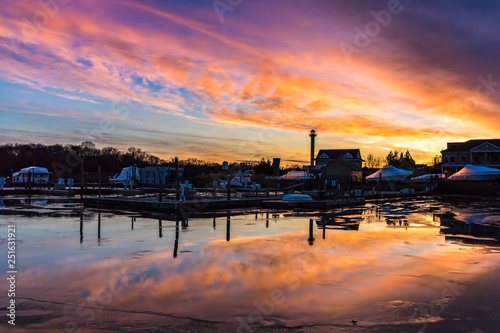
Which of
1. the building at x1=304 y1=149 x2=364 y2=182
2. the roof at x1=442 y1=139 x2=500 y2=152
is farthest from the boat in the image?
the roof at x1=442 y1=139 x2=500 y2=152

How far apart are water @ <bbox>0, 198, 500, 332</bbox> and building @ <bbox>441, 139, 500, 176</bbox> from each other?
76.9m

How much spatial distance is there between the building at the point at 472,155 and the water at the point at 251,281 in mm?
76918

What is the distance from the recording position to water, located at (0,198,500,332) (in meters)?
5.79

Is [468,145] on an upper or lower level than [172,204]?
upper

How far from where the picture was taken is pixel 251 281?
7.89 metres

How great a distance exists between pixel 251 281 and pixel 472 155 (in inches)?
3469

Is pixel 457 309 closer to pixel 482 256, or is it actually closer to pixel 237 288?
pixel 237 288

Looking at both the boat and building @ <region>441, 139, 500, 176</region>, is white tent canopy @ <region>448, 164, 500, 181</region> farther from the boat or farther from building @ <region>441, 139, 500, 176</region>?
the boat

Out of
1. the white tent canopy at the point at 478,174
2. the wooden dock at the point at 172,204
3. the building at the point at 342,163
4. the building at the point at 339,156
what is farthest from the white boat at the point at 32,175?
the white tent canopy at the point at 478,174

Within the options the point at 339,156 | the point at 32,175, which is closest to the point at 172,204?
the point at 32,175

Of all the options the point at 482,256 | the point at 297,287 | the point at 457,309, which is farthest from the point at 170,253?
the point at 482,256

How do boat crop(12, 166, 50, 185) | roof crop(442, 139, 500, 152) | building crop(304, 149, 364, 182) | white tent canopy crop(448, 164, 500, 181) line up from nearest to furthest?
white tent canopy crop(448, 164, 500, 181) → boat crop(12, 166, 50, 185) → building crop(304, 149, 364, 182) → roof crop(442, 139, 500, 152)

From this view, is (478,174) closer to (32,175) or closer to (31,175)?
(32,175)

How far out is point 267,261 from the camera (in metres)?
9.86
